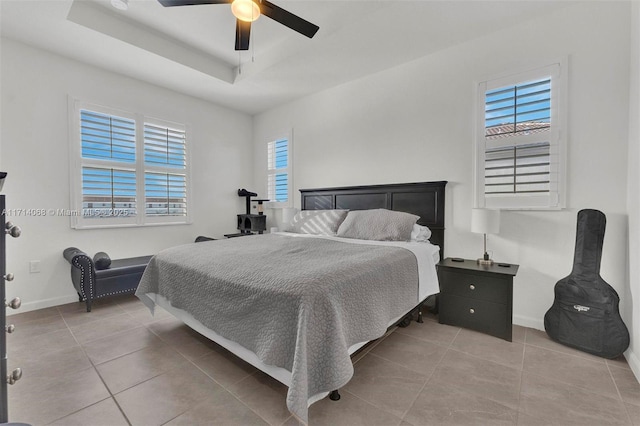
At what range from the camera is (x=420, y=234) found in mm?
2938

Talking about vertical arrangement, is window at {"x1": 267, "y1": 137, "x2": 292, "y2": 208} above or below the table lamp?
above

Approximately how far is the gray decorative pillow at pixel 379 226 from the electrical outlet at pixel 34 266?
3.34 m

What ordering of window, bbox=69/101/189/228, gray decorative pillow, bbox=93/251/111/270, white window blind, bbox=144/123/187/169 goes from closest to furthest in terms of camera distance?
gray decorative pillow, bbox=93/251/111/270, window, bbox=69/101/189/228, white window blind, bbox=144/123/187/169

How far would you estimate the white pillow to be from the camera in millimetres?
2928

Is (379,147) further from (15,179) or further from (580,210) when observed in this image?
(15,179)

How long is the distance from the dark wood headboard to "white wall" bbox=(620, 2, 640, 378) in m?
1.36

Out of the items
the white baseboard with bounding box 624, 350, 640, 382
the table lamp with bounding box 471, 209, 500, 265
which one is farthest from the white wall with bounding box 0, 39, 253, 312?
the white baseboard with bounding box 624, 350, 640, 382

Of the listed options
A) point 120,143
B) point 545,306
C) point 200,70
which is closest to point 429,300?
point 545,306

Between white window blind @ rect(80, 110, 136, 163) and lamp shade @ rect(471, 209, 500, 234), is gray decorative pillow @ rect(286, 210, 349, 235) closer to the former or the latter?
lamp shade @ rect(471, 209, 500, 234)

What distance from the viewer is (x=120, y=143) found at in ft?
11.9

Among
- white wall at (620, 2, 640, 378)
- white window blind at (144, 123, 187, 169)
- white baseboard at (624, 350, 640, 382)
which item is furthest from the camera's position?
white window blind at (144, 123, 187, 169)

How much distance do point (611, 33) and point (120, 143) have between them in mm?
5172

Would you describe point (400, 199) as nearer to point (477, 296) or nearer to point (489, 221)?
point (489, 221)

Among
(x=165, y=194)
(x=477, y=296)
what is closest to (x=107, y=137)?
(x=165, y=194)
